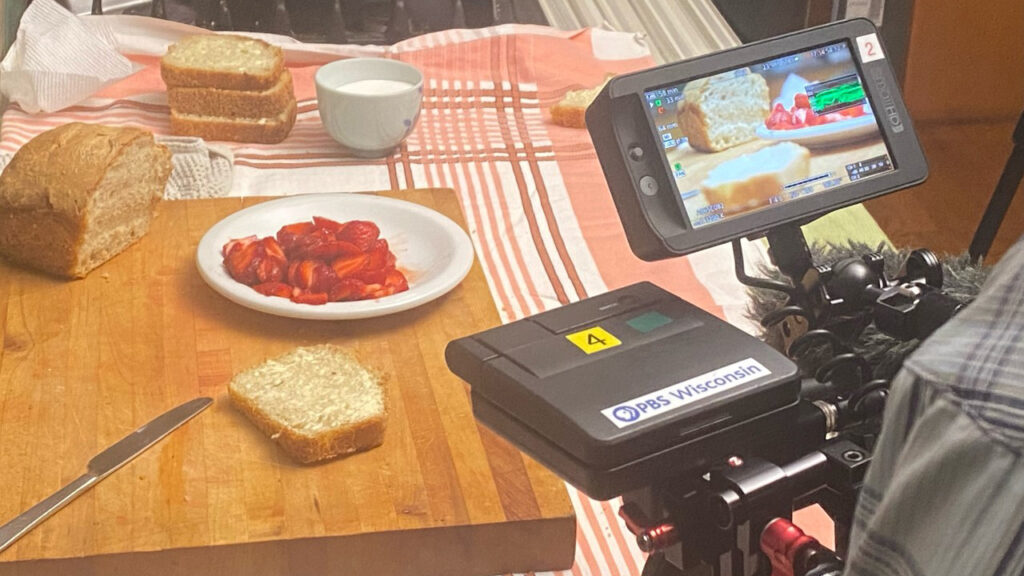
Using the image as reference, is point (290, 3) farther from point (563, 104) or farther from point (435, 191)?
point (435, 191)

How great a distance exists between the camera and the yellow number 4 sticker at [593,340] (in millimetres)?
540

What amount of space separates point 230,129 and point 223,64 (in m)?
0.10

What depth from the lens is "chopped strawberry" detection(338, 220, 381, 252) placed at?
1.25 metres

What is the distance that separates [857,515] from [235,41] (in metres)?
1.61

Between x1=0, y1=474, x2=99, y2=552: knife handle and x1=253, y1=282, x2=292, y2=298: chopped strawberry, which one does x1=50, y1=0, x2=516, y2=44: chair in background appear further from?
x1=0, y1=474, x2=99, y2=552: knife handle

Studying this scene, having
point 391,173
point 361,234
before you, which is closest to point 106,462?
point 361,234

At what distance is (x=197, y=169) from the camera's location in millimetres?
1538

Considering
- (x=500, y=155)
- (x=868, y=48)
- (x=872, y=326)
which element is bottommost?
(x=500, y=155)

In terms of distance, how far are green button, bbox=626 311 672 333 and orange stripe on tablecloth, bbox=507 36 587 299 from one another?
79cm

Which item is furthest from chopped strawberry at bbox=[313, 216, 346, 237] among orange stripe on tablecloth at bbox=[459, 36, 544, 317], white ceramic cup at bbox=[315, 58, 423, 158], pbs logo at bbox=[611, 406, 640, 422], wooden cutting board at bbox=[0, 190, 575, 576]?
pbs logo at bbox=[611, 406, 640, 422]

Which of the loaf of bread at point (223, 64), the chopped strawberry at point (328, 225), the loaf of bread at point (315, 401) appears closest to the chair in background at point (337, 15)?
the loaf of bread at point (223, 64)

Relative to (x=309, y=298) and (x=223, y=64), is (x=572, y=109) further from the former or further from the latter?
(x=309, y=298)

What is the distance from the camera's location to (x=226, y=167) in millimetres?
1583

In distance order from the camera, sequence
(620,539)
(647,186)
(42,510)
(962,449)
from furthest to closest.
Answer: (620,539) → (42,510) → (647,186) → (962,449)
